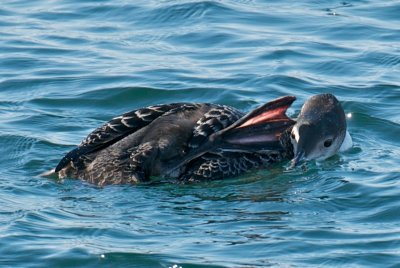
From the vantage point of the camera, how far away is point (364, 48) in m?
15.1

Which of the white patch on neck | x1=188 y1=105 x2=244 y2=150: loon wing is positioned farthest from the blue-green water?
x1=188 y1=105 x2=244 y2=150: loon wing

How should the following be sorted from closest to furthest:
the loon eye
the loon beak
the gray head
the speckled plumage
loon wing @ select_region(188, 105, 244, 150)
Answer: the speckled plumage → loon wing @ select_region(188, 105, 244, 150) → the loon beak → the gray head → the loon eye

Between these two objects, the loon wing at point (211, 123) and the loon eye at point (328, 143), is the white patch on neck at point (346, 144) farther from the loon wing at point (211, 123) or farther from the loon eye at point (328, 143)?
the loon wing at point (211, 123)

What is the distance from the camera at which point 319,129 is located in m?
11.2

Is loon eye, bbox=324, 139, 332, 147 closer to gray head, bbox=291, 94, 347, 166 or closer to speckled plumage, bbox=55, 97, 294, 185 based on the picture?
gray head, bbox=291, 94, 347, 166

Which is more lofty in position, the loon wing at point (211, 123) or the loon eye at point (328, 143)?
the loon wing at point (211, 123)

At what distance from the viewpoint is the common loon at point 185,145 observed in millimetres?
10211

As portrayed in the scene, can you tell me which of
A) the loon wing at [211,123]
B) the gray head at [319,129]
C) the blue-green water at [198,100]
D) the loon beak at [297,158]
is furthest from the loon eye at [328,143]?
the loon wing at [211,123]

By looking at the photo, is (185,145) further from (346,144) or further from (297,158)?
(346,144)

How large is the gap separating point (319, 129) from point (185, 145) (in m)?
1.48

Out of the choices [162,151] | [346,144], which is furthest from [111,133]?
[346,144]

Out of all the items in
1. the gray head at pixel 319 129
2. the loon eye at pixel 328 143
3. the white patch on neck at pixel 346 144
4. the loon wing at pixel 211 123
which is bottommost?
the white patch on neck at pixel 346 144

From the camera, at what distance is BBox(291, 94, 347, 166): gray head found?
11.0 m

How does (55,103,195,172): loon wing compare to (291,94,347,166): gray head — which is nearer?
(55,103,195,172): loon wing
